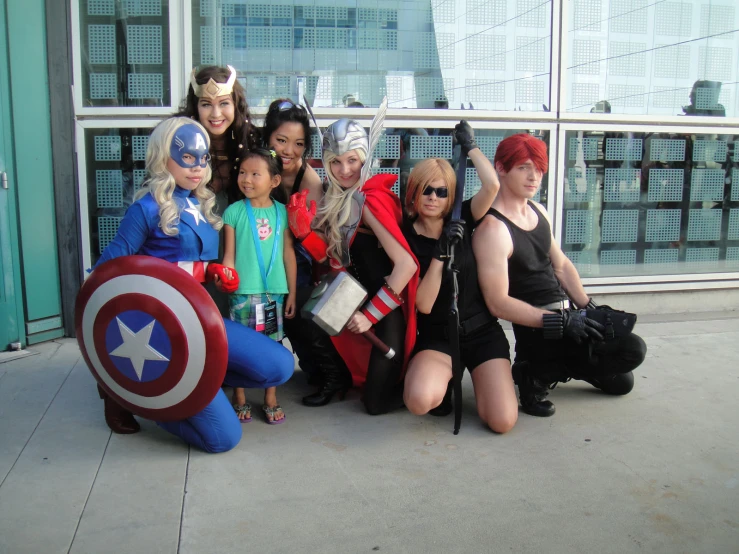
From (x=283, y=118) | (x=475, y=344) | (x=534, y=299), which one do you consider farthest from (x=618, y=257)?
(x=283, y=118)

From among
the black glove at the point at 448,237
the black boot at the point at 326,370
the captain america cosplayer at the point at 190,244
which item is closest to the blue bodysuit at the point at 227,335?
the captain america cosplayer at the point at 190,244

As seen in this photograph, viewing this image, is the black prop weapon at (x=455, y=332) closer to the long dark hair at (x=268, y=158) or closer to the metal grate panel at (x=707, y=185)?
the long dark hair at (x=268, y=158)

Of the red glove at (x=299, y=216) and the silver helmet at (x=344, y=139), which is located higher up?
the silver helmet at (x=344, y=139)

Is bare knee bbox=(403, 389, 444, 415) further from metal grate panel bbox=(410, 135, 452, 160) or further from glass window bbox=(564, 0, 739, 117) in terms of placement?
glass window bbox=(564, 0, 739, 117)

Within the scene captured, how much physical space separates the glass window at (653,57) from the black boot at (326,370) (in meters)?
2.72

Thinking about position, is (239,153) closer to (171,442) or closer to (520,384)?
(171,442)

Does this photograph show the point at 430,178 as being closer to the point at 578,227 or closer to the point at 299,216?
the point at 299,216

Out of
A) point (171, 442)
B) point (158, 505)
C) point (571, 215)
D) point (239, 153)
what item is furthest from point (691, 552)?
point (571, 215)

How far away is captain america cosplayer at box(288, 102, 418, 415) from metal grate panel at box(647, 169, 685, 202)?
8.88 ft

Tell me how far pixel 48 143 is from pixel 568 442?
11.5ft

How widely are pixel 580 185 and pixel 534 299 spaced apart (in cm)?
198

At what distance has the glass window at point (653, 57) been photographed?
488 centimetres

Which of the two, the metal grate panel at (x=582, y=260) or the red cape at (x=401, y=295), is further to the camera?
the metal grate panel at (x=582, y=260)

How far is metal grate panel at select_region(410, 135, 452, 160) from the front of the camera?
15.4ft
